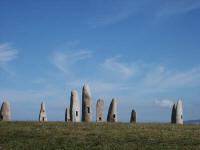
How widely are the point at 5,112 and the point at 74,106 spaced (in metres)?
10.2

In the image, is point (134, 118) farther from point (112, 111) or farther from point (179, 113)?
point (179, 113)

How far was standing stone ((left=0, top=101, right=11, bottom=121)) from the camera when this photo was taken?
47.6 m

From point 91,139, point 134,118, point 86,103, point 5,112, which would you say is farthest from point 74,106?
point 91,139

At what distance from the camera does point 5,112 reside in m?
47.8

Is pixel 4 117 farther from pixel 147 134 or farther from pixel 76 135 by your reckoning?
pixel 147 134

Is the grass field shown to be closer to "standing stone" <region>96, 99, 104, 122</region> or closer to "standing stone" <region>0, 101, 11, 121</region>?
"standing stone" <region>0, 101, 11, 121</region>

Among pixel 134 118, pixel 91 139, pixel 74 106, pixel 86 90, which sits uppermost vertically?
pixel 86 90

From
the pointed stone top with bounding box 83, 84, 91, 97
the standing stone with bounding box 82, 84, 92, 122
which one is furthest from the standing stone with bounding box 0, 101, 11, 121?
the pointed stone top with bounding box 83, 84, 91, 97

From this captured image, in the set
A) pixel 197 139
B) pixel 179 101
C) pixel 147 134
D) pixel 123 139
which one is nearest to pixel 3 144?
pixel 123 139

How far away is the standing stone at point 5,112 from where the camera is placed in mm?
47562

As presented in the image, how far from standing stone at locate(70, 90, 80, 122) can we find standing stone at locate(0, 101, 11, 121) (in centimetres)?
941

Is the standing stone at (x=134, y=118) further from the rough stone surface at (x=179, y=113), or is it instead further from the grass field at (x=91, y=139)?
the grass field at (x=91, y=139)

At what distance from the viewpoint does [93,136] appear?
28.1 metres

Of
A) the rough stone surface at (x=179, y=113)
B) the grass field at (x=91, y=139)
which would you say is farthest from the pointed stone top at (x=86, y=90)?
the grass field at (x=91, y=139)
